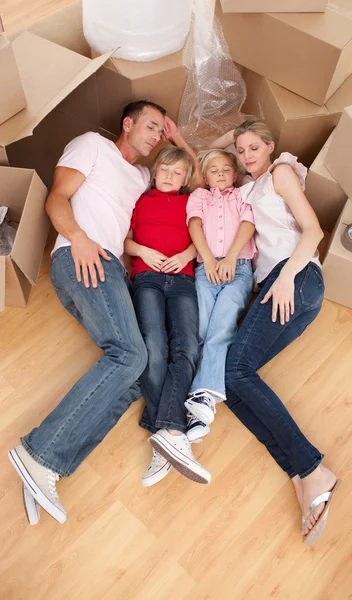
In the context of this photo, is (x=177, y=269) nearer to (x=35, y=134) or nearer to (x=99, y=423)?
(x=99, y=423)

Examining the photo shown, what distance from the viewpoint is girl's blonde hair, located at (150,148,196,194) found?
172 cm

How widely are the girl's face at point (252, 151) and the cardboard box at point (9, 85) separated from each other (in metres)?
0.66

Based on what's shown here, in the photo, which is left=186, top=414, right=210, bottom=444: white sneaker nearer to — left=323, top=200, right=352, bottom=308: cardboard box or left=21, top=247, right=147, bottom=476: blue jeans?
left=21, top=247, right=147, bottom=476: blue jeans

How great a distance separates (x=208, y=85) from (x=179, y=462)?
130 cm

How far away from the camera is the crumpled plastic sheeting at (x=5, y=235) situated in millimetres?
1642

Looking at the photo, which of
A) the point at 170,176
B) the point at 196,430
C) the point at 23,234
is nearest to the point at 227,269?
the point at 170,176

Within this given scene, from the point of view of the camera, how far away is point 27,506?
133 centimetres

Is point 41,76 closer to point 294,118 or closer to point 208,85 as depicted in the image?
point 208,85

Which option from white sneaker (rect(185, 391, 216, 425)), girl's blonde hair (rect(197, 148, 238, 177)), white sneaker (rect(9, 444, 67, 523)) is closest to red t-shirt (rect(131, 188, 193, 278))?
girl's blonde hair (rect(197, 148, 238, 177))

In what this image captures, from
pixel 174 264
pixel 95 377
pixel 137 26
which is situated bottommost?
pixel 95 377

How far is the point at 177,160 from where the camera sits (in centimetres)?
171

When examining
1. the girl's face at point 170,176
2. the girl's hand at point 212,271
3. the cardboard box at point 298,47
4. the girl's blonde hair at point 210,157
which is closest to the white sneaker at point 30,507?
the girl's hand at point 212,271

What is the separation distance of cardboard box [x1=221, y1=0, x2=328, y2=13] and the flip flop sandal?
1.35 meters

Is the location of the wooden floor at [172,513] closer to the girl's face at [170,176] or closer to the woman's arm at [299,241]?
the woman's arm at [299,241]
